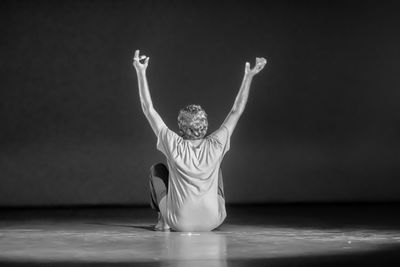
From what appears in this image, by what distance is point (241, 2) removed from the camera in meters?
9.20

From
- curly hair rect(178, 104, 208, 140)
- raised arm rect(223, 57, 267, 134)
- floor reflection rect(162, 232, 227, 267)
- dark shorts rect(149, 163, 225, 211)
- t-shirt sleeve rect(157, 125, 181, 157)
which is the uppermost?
raised arm rect(223, 57, 267, 134)

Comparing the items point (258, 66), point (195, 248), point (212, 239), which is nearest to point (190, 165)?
point (212, 239)

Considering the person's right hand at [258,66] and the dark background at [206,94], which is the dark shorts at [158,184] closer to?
the person's right hand at [258,66]

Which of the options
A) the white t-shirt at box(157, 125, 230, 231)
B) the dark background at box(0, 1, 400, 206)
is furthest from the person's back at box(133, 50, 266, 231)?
the dark background at box(0, 1, 400, 206)

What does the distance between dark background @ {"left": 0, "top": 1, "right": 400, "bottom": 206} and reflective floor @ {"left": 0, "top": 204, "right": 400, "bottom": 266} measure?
3.25 feet

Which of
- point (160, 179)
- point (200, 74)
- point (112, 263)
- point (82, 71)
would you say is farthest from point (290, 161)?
point (112, 263)

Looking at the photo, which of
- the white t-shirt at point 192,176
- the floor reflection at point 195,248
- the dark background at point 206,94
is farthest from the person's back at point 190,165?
the dark background at point 206,94

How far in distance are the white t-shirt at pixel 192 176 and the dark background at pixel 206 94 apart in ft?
10.2

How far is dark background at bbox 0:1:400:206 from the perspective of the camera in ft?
29.6

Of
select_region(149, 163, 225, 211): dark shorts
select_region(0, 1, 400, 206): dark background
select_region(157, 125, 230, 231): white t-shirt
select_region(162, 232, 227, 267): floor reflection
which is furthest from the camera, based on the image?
select_region(0, 1, 400, 206): dark background

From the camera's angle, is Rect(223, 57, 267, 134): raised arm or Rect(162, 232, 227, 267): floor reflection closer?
Rect(162, 232, 227, 267): floor reflection

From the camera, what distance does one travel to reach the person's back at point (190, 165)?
5898mm

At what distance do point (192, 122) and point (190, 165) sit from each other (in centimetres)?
30

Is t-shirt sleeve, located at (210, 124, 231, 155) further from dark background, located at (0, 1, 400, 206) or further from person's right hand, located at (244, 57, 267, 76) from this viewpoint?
dark background, located at (0, 1, 400, 206)
